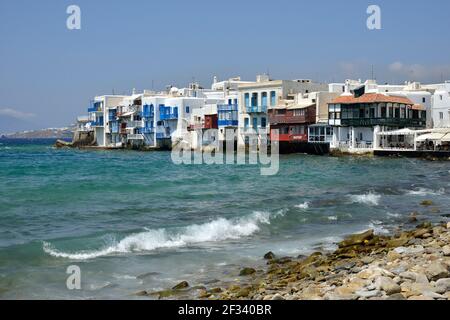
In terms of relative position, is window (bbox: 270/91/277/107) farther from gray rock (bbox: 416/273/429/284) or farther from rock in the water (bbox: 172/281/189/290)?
gray rock (bbox: 416/273/429/284)

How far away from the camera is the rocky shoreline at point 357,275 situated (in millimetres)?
8992

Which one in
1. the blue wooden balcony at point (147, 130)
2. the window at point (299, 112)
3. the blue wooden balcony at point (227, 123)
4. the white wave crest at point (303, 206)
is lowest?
the white wave crest at point (303, 206)

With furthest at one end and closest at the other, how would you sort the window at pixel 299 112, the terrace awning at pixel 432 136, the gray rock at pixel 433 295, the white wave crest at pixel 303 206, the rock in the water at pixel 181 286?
the window at pixel 299 112 < the terrace awning at pixel 432 136 < the white wave crest at pixel 303 206 < the rock in the water at pixel 181 286 < the gray rock at pixel 433 295

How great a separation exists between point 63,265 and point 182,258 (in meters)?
3.10

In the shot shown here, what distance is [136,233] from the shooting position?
739 inches

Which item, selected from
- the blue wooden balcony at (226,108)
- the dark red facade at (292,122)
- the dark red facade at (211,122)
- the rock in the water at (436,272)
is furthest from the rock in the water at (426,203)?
the dark red facade at (211,122)

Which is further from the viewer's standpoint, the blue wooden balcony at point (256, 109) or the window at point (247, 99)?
the window at point (247, 99)

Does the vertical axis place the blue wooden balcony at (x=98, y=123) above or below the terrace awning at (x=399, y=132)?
above

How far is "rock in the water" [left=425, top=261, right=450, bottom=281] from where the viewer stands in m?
9.62

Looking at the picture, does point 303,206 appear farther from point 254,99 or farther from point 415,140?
point 254,99

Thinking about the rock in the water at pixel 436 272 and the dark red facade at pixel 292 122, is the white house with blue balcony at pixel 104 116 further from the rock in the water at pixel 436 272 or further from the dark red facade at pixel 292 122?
the rock in the water at pixel 436 272

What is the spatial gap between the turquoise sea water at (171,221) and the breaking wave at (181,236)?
0.03 m

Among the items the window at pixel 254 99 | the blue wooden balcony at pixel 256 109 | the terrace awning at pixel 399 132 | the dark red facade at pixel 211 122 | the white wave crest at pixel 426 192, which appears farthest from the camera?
the dark red facade at pixel 211 122
